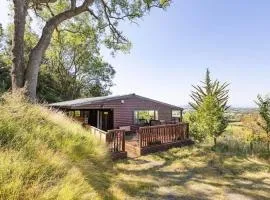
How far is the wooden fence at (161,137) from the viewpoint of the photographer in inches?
476

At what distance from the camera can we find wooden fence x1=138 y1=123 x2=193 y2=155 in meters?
12.1

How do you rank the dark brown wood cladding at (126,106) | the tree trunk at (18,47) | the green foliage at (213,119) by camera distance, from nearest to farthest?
the tree trunk at (18,47), the green foliage at (213,119), the dark brown wood cladding at (126,106)

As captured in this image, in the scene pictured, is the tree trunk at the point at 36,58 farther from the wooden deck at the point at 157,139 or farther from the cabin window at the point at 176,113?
the cabin window at the point at 176,113

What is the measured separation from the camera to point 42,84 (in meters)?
36.0

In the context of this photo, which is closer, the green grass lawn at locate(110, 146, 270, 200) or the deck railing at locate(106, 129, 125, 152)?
the green grass lawn at locate(110, 146, 270, 200)

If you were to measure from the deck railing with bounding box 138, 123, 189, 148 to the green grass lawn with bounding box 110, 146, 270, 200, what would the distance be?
83cm

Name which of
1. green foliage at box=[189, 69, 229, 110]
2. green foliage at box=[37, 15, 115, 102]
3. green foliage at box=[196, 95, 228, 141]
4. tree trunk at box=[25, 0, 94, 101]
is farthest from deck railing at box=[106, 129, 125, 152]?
green foliage at box=[37, 15, 115, 102]

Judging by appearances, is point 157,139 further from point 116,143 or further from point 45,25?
point 45,25

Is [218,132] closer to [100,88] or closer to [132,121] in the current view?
[132,121]

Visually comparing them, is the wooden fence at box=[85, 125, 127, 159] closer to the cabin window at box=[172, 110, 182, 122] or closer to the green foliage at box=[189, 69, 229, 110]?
the green foliage at box=[189, 69, 229, 110]

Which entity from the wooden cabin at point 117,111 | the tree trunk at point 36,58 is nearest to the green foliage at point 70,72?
the wooden cabin at point 117,111

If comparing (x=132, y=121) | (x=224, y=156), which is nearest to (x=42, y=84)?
(x=132, y=121)

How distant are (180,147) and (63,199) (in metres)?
10.1

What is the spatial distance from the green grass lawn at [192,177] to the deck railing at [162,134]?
32.5 inches
